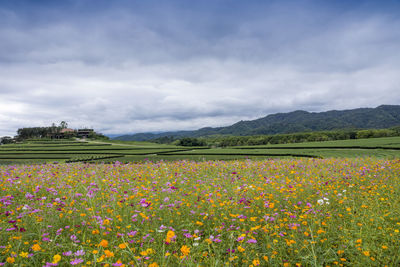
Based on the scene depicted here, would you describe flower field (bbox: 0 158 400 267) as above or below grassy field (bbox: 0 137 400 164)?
above

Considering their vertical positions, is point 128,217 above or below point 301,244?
above

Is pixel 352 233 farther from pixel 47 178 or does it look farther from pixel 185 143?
pixel 185 143

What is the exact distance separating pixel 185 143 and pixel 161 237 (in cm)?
10242

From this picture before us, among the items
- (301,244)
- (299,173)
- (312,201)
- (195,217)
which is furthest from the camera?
(299,173)

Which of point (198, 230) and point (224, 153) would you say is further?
point (224, 153)

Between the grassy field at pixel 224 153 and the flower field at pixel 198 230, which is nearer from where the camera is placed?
the flower field at pixel 198 230

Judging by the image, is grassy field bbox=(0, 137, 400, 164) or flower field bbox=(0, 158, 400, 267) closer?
flower field bbox=(0, 158, 400, 267)

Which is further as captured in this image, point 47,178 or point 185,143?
point 185,143

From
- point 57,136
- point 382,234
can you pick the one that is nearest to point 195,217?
point 382,234

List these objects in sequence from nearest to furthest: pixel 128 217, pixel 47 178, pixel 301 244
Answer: pixel 301 244
pixel 128 217
pixel 47 178

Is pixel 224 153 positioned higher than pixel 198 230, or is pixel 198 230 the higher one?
pixel 198 230

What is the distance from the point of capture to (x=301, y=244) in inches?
147

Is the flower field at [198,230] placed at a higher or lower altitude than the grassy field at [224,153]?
higher

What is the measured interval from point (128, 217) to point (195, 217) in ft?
4.77
